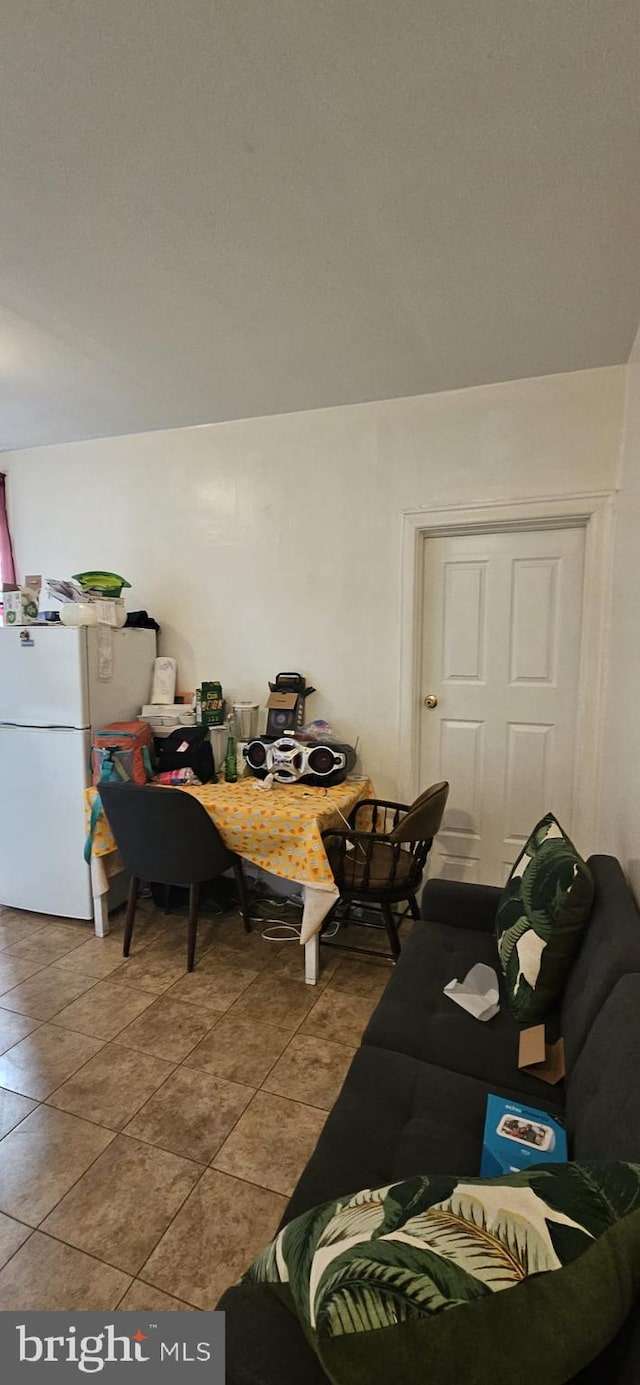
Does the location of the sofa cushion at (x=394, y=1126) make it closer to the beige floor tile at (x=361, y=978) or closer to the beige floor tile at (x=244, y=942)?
the beige floor tile at (x=361, y=978)

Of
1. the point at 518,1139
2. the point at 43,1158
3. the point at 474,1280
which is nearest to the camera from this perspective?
the point at 474,1280

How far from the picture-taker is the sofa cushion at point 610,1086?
2.82 ft

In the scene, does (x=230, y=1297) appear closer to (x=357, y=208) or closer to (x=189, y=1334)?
(x=189, y=1334)

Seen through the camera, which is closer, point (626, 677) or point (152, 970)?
point (626, 677)

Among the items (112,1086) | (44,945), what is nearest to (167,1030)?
(112,1086)

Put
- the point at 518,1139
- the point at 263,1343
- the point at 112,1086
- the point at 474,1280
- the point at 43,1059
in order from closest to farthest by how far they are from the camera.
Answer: the point at 474,1280 < the point at 263,1343 < the point at 518,1139 < the point at 112,1086 < the point at 43,1059

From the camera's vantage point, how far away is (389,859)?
255cm

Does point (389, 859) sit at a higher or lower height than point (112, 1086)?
higher

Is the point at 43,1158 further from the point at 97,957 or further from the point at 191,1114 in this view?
the point at 97,957

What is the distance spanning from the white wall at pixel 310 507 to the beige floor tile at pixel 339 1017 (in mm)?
1016

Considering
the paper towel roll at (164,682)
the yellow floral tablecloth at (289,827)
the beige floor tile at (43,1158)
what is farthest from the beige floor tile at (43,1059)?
the paper towel roll at (164,682)

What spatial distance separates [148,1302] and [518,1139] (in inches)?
34.5

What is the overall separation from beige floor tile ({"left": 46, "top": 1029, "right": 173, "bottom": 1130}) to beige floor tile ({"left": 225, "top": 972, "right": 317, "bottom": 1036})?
373 millimetres

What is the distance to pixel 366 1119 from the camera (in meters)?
1.18
